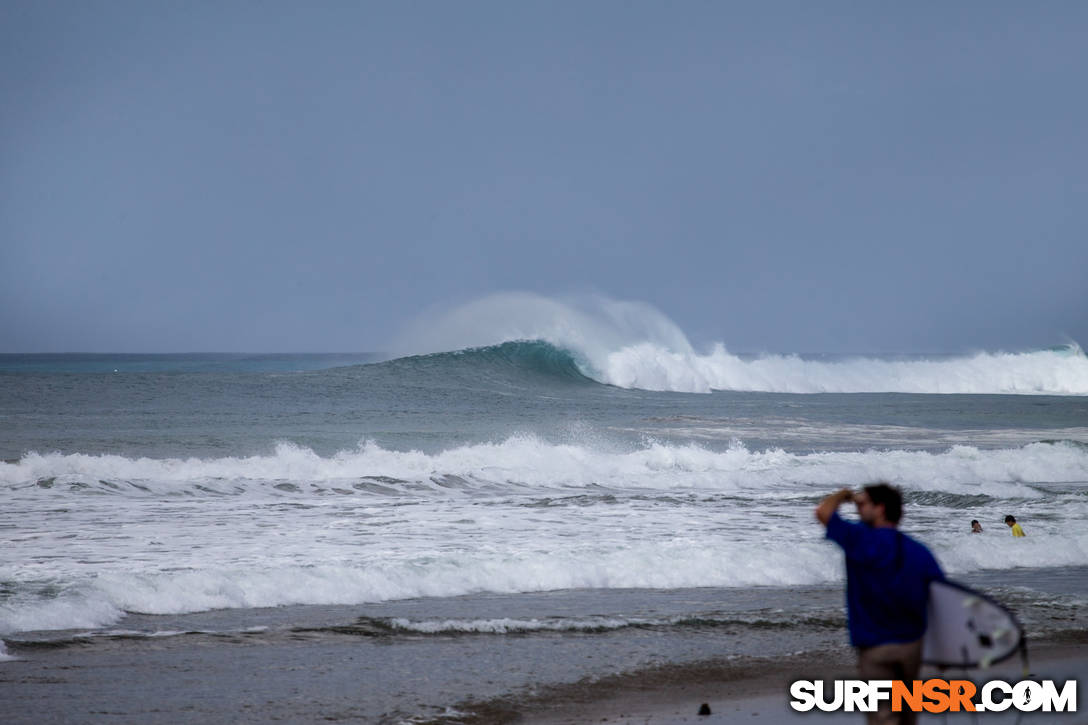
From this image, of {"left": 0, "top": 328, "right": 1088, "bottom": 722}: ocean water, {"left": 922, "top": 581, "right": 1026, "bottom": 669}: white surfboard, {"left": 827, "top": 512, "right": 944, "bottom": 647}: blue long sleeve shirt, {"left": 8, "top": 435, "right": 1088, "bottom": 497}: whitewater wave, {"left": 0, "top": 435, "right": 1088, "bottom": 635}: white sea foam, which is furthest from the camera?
{"left": 8, "top": 435, "right": 1088, "bottom": 497}: whitewater wave

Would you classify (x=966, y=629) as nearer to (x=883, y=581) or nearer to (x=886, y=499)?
(x=883, y=581)

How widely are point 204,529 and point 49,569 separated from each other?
9.09 feet

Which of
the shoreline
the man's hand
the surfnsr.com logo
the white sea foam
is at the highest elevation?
the man's hand

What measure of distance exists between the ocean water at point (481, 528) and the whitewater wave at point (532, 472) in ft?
0.27

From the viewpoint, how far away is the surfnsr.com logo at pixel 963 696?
5332 mm

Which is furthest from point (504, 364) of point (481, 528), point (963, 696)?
point (963, 696)

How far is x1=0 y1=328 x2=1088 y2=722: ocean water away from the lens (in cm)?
722

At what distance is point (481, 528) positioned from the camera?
11992 millimetres

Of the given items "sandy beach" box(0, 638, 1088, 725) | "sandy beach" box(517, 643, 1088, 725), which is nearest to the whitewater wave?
"sandy beach" box(0, 638, 1088, 725)

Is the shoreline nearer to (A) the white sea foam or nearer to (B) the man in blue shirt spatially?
(B) the man in blue shirt

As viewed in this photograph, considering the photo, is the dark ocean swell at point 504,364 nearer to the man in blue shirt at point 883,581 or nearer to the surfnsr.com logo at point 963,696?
the surfnsr.com logo at point 963,696

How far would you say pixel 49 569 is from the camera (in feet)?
29.3

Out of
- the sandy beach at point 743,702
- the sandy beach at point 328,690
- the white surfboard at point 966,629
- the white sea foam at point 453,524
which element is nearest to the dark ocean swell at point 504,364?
the white sea foam at point 453,524

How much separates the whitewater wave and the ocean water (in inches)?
3.2
